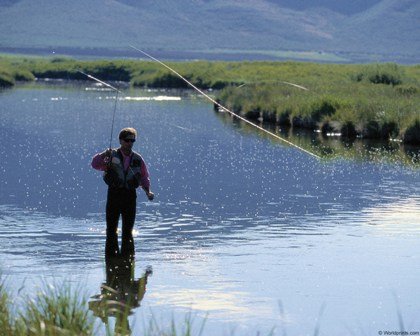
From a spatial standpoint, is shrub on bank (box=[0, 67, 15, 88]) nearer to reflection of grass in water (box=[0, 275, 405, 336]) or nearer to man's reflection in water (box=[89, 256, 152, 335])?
man's reflection in water (box=[89, 256, 152, 335])

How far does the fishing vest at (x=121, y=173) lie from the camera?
13.3 meters

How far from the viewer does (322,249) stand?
579 inches

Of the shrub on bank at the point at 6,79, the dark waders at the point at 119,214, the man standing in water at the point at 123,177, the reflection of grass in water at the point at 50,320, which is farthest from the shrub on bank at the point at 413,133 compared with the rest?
the shrub on bank at the point at 6,79

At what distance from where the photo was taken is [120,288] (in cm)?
1241

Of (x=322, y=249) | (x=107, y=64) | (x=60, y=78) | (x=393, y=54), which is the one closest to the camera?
(x=322, y=249)

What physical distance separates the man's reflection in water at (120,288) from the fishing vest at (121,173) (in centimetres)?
75

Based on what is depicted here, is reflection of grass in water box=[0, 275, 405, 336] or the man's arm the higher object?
the man's arm

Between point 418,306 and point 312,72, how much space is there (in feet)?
191

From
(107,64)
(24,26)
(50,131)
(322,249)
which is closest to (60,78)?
(107,64)

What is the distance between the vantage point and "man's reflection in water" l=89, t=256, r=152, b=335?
36.9 feet

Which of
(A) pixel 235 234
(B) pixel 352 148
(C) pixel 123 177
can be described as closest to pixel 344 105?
(B) pixel 352 148

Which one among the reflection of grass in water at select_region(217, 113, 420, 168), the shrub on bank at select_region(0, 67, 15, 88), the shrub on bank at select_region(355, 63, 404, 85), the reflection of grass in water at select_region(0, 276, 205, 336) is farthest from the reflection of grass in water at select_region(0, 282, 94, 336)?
the shrub on bank at select_region(0, 67, 15, 88)

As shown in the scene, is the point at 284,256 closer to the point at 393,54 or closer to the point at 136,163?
the point at 136,163

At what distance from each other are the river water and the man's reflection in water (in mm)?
72
